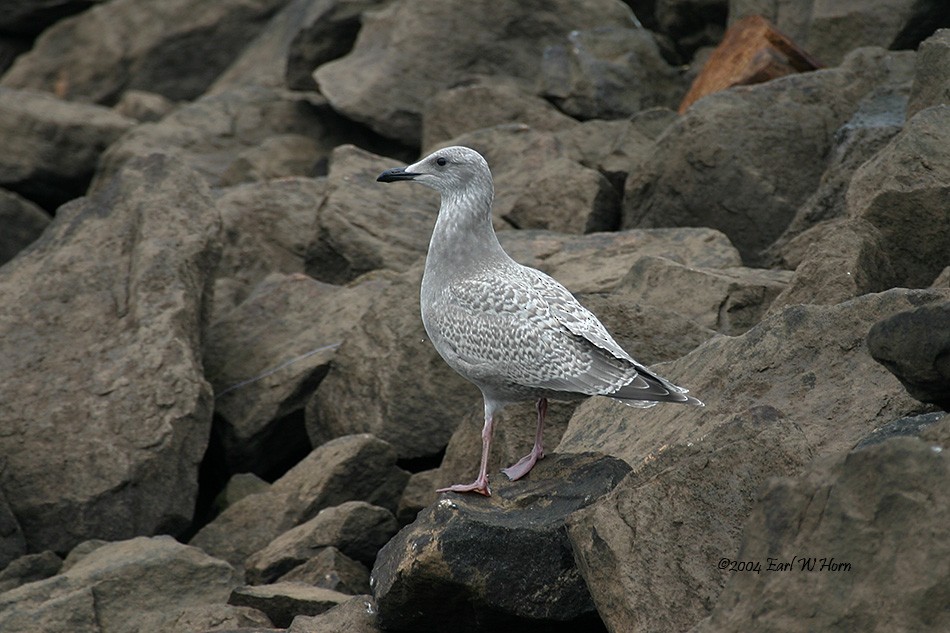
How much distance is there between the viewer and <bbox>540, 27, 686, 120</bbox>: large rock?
1545 centimetres

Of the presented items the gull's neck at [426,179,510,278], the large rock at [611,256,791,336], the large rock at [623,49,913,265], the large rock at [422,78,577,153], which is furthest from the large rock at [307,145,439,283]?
the gull's neck at [426,179,510,278]

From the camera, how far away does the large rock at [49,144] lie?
59.8ft

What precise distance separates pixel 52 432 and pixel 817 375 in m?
5.35

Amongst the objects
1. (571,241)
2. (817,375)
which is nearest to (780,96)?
(571,241)

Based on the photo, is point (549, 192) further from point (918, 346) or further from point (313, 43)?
point (918, 346)

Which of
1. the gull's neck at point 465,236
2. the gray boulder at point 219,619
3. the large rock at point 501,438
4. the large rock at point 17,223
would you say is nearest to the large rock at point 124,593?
the gray boulder at point 219,619

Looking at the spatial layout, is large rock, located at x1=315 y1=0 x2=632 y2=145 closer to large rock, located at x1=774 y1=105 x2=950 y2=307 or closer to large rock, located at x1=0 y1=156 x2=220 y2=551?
large rock, located at x1=0 y1=156 x2=220 y2=551

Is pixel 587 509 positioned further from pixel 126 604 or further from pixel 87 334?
pixel 87 334

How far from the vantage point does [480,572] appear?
6.29 meters

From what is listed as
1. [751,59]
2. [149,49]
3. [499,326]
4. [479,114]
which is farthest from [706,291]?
[149,49]

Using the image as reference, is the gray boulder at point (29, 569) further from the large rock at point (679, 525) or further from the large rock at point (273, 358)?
the large rock at point (679, 525)

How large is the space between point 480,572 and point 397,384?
143 inches

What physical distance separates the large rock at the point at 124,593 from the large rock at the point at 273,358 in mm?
2367

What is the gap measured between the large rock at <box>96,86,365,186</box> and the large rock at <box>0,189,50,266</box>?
868 millimetres
